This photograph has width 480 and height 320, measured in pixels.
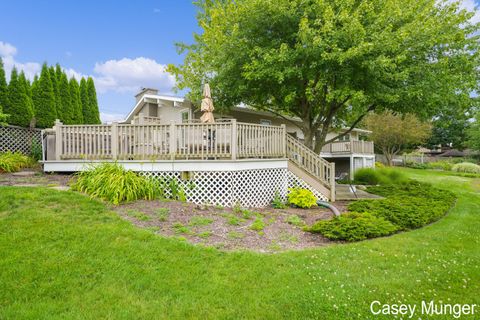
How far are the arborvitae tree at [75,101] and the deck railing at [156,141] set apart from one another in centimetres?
763

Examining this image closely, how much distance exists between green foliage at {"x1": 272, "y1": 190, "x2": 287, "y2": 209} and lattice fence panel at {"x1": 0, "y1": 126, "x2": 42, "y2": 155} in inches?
398

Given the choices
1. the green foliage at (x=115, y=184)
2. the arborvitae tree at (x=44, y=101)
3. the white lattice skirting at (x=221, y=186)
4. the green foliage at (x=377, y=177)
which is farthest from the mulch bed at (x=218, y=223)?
the green foliage at (x=377, y=177)

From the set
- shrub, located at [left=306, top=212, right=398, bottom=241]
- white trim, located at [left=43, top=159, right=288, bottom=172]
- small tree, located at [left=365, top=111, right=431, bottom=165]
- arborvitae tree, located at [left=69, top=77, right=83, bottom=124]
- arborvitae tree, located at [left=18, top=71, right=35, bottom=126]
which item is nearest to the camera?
shrub, located at [left=306, top=212, right=398, bottom=241]

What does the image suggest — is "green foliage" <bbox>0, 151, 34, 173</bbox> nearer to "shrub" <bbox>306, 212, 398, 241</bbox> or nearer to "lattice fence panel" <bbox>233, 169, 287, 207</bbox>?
"lattice fence panel" <bbox>233, 169, 287, 207</bbox>

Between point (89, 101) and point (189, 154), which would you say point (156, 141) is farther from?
point (89, 101)

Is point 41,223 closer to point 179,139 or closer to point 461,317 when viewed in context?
point 179,139

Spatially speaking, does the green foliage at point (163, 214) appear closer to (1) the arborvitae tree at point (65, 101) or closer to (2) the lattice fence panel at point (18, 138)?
(2) the lattice fence panel at point (18, 138)

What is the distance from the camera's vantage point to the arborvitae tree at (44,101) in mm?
13219

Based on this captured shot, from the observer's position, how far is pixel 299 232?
6.20m

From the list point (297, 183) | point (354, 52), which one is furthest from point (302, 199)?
point (354, 52)

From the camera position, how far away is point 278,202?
8812mm

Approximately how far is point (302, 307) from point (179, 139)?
18.8 feet

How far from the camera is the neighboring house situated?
15.1 m

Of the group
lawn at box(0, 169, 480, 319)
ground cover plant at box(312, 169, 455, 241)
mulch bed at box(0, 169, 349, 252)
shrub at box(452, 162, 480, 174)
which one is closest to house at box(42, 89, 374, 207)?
mulch bed at box(0, 169, 349, 252)
